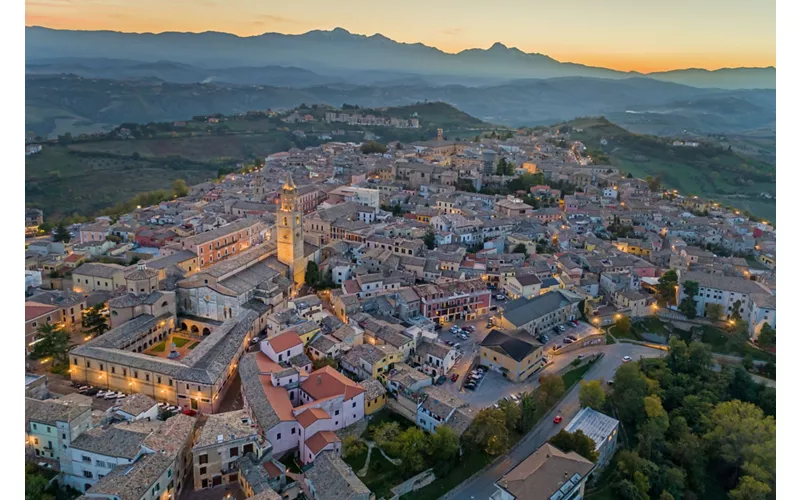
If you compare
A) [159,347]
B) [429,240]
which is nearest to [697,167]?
[429,240]

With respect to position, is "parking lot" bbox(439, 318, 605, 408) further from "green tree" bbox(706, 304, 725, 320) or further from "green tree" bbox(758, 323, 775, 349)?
"green tree" bbox(758, 323, 775, 349)

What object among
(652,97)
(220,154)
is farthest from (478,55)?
(220,154)

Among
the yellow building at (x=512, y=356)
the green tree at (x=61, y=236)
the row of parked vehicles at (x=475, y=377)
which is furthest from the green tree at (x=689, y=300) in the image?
the green tree at (x=61, y=236)

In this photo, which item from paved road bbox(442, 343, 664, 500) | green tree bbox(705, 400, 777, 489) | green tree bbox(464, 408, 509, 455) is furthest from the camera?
green tree bbox(705, 400, 777, 489)

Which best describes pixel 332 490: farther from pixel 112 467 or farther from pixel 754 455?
pixel 754 455

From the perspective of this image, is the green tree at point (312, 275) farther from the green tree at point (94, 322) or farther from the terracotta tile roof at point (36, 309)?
the terracotta tile roof at point (36, 309)

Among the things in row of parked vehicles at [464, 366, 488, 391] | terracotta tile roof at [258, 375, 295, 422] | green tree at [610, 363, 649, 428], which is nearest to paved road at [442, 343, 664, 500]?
green tree at [610, 363, 649, 428]
